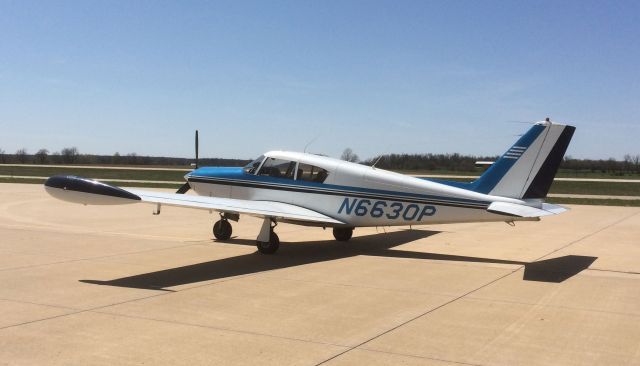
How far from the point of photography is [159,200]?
10.8 m

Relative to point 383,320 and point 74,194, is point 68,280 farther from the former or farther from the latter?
point 383,320

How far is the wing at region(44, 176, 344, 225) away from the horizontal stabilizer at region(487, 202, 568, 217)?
3407 millimetres

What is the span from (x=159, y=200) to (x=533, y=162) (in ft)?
23.4

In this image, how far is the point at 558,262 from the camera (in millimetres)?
11844

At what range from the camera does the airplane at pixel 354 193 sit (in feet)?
36.4

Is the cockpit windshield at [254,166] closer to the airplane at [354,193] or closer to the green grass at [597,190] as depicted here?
the airplane at [354,193]

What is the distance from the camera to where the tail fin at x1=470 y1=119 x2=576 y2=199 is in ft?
37.2

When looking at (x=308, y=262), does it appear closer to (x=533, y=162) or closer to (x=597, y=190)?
(x=533, y=162)

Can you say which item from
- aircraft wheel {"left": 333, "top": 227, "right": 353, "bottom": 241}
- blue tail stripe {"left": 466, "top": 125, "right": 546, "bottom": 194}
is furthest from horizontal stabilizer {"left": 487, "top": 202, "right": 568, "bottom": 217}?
aircraft wheel {"left": 333, "top": 227, "right": 353, "bottom": 241}

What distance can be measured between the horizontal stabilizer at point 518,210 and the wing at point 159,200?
341cm

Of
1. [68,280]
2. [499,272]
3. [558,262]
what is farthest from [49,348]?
[558,262]

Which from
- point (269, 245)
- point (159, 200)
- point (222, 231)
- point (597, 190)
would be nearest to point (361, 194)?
point (269, 245)

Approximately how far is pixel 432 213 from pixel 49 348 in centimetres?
800

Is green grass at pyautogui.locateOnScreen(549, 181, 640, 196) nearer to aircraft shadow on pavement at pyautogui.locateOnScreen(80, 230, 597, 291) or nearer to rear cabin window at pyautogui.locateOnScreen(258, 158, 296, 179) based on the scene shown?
aircraft shadow on pavement at pyautogui.locateOnScreen(80, 230, 597, 291)
